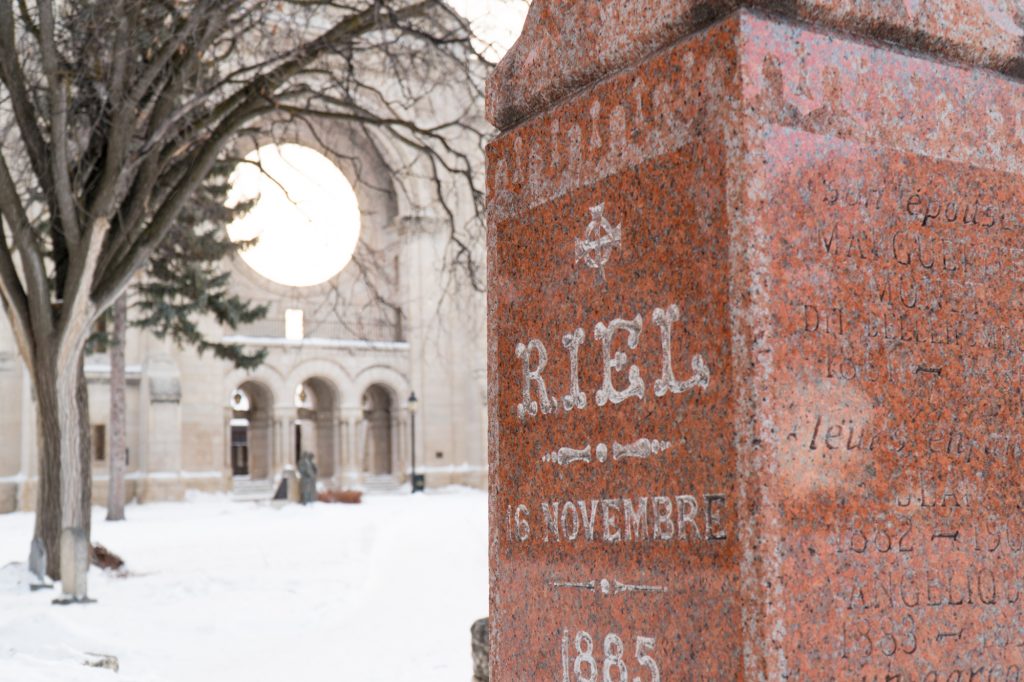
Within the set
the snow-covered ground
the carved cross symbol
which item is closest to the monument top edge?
the carved cross symbol

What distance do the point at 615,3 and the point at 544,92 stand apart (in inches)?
16.7

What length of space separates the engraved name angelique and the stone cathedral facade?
31436 mm

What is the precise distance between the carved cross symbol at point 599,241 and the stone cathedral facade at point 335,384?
31624 mm

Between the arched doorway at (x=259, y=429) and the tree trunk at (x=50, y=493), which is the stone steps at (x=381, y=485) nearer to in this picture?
the arched doorway at (x=259, y=429)

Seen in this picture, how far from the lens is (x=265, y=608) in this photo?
11.2 m

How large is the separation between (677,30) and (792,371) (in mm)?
975

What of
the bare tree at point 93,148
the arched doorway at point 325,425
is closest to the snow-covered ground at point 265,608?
the bare tree at point 93,148

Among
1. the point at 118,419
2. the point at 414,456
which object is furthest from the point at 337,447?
the point at 118,419

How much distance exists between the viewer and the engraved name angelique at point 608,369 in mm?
2709

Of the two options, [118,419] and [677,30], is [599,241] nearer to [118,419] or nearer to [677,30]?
[677,30]

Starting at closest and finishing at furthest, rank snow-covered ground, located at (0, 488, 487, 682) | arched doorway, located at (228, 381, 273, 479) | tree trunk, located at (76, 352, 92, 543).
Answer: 1. snow-covered ground, located at (0, 488, 487, 682)
2. tree trunk, located at (76, 352, 92, 543)
3. arched doorway, located at (228, 381, 273, 479)

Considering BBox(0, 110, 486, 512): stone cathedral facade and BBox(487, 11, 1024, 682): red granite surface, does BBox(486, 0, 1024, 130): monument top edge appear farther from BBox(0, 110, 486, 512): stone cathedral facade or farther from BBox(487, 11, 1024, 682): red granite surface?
BBox(0, 110, 486, 512): stone cathedral facade

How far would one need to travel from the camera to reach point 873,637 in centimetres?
251

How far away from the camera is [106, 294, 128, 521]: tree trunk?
82.3 feet
